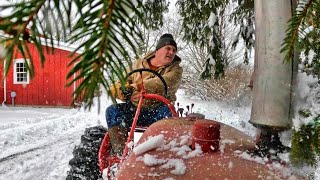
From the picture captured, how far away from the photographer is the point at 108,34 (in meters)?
0.45

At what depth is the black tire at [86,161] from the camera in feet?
14.0

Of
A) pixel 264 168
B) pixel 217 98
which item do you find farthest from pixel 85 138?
pixel 217 98

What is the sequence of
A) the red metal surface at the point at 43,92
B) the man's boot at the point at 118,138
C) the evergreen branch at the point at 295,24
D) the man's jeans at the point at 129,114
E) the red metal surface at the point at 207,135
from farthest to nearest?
the red metal surface at the point at 43,92
the man's jeans at the point at 129,114
the man's boot at the point at 118,138
the red metal surface at the point at 207,135
the evergreen branch at the point at 295,24

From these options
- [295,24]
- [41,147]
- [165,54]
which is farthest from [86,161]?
[41,147]

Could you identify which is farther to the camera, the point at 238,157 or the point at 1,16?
the point at 238,157

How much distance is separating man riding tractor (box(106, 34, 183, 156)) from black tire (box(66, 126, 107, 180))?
1.58ft

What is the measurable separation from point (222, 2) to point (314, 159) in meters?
4.62

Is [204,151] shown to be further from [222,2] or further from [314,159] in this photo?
[222,2]

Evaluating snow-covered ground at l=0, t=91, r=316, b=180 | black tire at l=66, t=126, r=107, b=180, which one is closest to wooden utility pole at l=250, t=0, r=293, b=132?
snow-covered ground at l=0, t=91, r=316, b=180

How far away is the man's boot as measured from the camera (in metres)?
3.92

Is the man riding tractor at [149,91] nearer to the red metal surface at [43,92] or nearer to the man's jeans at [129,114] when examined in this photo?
the man's jeans at [129,114]

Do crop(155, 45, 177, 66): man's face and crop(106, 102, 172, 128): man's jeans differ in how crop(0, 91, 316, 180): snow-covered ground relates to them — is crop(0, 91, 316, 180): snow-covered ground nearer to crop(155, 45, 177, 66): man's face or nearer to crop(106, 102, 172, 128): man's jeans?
crop(106, 102, 172, 128): man's jeans

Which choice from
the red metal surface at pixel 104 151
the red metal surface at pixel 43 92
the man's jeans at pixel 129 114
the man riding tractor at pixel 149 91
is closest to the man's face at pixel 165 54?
the man riding tractor at pixel 149 91

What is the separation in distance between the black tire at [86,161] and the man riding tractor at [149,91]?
48 centimetres
